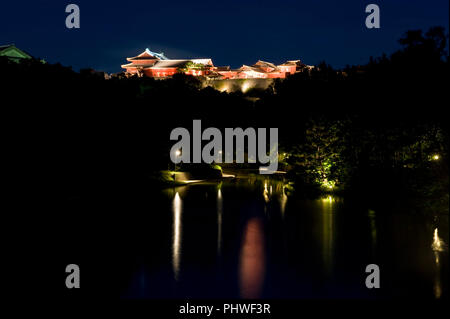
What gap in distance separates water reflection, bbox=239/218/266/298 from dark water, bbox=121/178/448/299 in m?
0.02

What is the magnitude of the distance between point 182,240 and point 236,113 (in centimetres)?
3371

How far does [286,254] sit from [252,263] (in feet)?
3.59

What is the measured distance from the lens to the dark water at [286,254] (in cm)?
665

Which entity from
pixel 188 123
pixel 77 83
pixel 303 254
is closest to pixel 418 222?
pixel 303 254

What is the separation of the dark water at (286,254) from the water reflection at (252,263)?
18 mm

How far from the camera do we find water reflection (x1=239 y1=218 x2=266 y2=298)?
6.63m

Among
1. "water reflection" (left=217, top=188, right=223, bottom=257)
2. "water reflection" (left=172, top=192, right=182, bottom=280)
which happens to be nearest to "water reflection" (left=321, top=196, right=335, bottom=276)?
"water reflection" (left=217, top=188, right=223, bottom=257)

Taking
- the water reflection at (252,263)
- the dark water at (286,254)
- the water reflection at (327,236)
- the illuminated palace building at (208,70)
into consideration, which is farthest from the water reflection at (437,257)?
the illuminated palace building at (208,70)

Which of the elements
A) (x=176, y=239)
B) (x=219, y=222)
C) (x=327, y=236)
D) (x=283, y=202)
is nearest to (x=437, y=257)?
(x=327, y=236)

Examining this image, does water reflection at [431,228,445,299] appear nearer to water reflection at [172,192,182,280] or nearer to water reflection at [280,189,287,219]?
water reflection at [172,192,182,280]

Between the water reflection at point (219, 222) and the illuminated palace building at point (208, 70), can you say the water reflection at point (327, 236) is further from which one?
the illuminated palace building at point (208, 70)

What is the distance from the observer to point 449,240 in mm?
9750

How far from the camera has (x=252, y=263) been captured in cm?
815
